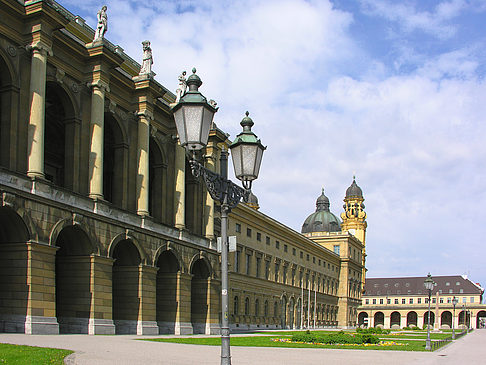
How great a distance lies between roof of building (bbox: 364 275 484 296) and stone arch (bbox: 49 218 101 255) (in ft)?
501

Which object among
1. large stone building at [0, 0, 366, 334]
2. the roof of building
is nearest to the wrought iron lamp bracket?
large stone building at [0, 0, 366, 334]

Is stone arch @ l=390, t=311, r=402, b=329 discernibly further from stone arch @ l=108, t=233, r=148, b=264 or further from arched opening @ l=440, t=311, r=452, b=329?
stone arch @ l=108, t=233, r=148, b=264

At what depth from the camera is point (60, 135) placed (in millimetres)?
45281

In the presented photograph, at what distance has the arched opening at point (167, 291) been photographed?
44.0m

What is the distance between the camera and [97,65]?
3725cm

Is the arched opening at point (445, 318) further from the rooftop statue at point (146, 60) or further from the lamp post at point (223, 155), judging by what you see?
the lamp post at point (223, 155)

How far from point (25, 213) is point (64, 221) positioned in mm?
2931

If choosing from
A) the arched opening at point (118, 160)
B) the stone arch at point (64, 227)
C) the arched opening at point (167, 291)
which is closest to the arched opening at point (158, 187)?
the arched opening at point (167, 291)

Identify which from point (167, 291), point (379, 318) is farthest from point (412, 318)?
point (167, 291)

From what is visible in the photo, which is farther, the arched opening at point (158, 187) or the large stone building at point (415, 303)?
the large stone building at point (415, 303)

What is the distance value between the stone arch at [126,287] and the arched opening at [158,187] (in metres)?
6.32

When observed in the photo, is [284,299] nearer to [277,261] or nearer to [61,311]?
[277,261]

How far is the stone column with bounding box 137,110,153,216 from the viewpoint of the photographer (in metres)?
40.8

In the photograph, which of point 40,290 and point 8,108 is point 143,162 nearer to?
point 8,108
